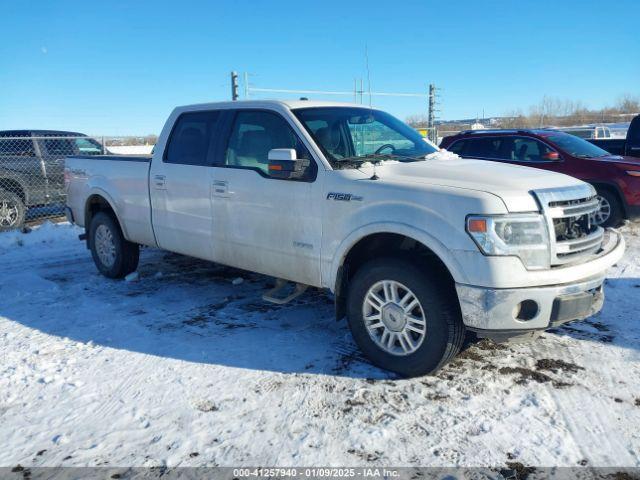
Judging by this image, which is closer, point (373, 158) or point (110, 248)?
point (373, 158)

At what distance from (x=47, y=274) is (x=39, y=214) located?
4.94 m

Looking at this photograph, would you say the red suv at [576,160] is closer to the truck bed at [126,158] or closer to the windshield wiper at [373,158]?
the windshield wiper at [373,158]

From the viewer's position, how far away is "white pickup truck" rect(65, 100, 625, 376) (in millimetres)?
3293

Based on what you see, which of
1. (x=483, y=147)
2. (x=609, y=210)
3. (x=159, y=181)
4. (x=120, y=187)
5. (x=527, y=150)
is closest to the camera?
(x=159, y=181)

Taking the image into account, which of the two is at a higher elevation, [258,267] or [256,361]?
[258,267]

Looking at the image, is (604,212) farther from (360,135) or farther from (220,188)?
(220,188)

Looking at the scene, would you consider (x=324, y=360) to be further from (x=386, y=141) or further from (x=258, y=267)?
(x=386, y=141)

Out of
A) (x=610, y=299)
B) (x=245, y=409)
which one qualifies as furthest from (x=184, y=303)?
(x=610, y=299)

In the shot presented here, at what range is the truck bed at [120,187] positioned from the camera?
5.78m

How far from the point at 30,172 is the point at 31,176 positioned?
80mm

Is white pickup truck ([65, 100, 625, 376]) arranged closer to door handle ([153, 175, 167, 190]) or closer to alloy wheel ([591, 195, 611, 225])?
door handle ([153, 175, 167, 190])

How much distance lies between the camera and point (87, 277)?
21.4 ft

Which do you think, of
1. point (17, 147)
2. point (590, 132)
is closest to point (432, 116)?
point (590, 132)

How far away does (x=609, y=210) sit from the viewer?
8.57m
